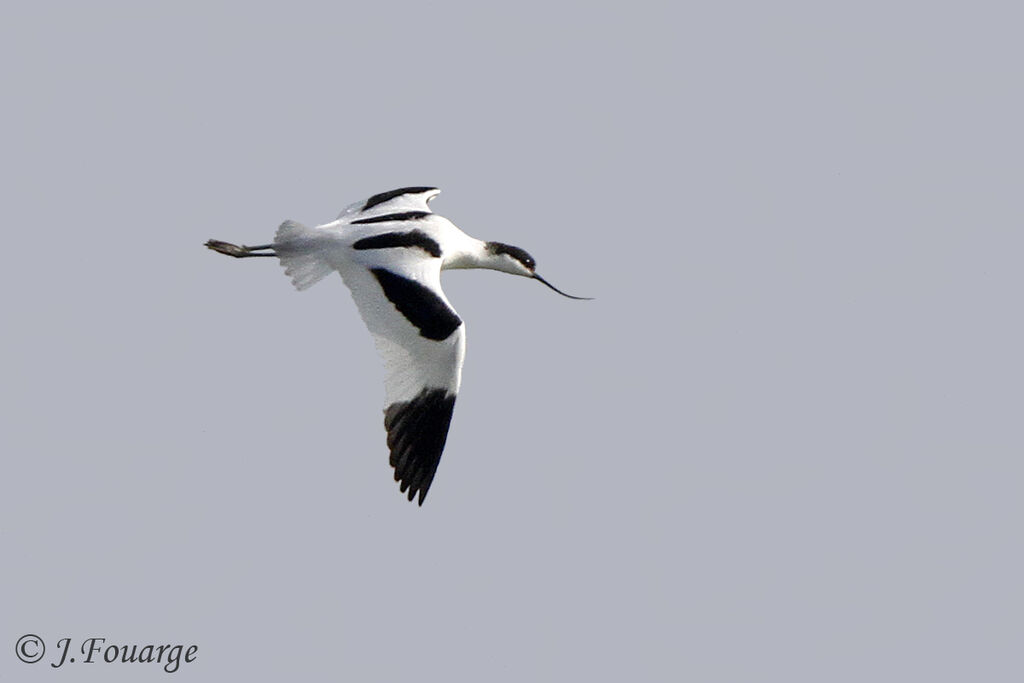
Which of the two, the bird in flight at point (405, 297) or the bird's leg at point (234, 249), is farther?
the bird's leg at point (234, 249)

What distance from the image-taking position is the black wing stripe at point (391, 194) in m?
12.0

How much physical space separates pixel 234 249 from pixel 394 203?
1.41 metres

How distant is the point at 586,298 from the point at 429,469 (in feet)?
9.29

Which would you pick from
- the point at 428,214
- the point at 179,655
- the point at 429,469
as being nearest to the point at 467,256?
the point at 428,214

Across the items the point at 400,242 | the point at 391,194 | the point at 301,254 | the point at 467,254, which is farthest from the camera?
the point at 391,194

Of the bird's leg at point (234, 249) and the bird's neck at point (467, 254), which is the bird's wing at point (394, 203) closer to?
the bird's neck at point (467, 254)

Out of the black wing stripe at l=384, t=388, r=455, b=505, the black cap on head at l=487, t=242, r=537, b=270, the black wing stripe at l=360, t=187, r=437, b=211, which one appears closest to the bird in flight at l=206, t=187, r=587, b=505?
the black wing stripe at l=384, t=388, r=455, b=505

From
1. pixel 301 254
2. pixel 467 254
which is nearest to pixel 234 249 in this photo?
pixel 301 254

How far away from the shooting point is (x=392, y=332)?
393 inches

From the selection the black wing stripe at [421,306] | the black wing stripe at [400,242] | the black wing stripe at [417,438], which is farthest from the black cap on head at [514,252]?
the black wing stripe at [417,438]

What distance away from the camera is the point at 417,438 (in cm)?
984

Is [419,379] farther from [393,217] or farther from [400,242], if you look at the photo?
[393,217]

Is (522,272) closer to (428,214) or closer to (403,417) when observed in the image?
(428,214)

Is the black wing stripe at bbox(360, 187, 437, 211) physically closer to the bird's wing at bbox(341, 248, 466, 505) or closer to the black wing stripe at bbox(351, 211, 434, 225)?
the black wing stripe at bbox(351, 211, 434, 225)
